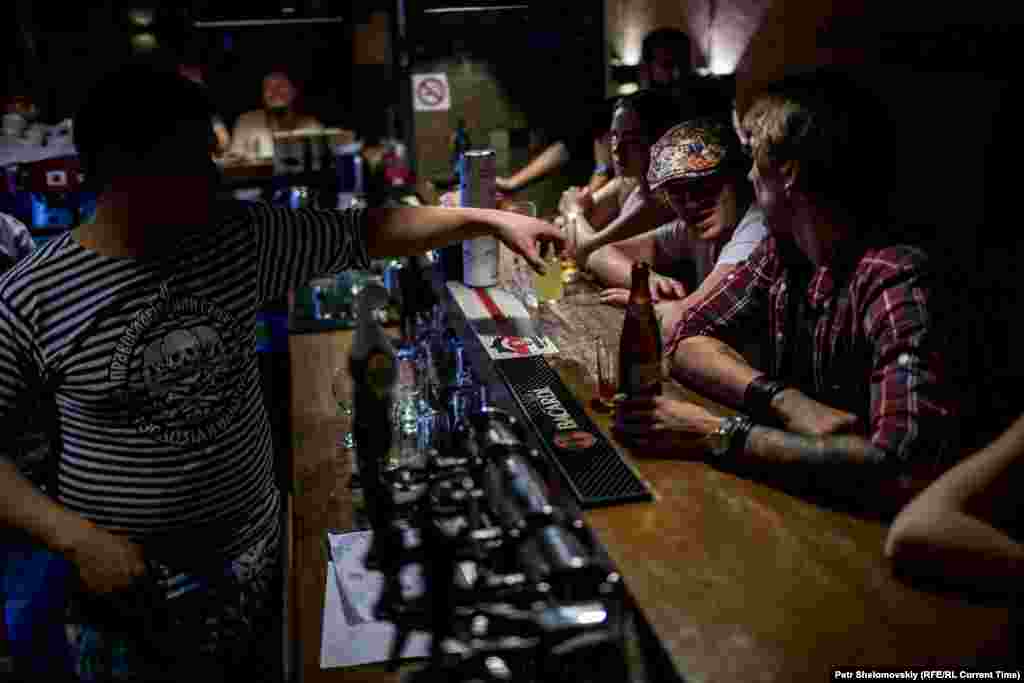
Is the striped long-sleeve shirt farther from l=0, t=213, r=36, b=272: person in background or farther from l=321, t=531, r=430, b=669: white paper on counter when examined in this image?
l=0, t=213, r=36, b=272: person in background

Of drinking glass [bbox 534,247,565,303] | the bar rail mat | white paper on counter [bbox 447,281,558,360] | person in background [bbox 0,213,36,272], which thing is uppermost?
person in background [bbox 0,213,36,272]

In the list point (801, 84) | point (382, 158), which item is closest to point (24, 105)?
point (382, 158)

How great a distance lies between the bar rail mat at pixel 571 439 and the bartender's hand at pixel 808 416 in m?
0.32

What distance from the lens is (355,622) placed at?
152cm

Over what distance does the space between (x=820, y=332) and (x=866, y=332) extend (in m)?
0.20

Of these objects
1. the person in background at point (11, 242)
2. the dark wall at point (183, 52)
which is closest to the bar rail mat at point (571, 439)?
the person in background at point (11, 242)

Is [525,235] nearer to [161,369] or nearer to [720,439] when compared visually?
[720,439]

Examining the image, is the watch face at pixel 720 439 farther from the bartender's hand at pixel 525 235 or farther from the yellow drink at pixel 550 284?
the yellow drink at pixel 550 284

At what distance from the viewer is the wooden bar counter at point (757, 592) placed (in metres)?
1.12

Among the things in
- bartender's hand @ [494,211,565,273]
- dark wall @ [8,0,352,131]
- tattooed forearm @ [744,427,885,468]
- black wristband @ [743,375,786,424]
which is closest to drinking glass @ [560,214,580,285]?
bartender's hand @ [494,211,565,273]

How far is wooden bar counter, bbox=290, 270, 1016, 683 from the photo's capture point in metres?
1.12

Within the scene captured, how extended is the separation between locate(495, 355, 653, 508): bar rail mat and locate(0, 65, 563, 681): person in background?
0.50m

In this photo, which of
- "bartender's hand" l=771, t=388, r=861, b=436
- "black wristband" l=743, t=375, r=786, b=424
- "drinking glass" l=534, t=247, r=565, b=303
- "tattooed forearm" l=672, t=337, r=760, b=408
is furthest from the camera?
"drinking glass" l=534, t=247, r=565, b=303

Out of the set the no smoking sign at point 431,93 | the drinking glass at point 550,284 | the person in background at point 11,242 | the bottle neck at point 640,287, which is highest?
the no smoking sign at point 431,93
